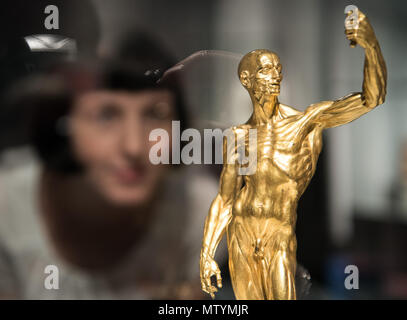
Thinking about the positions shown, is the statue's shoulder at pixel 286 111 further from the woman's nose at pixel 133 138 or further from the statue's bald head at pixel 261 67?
the woman's nose at pixel 133 138

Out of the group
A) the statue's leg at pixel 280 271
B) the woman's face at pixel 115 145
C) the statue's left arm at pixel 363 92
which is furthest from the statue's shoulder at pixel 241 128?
the woman's face at pixel 115 145

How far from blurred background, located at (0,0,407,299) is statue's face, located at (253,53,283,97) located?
1.29 ft

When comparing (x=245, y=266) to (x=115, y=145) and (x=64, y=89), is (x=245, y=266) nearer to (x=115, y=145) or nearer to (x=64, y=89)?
(x=115, y=145)

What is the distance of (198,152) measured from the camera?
5.08ft

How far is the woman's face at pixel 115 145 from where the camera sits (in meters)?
2.21

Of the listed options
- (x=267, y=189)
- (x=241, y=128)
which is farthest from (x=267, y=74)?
(x=267, y=189)

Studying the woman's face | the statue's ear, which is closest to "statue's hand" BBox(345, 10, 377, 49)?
the statue's ear

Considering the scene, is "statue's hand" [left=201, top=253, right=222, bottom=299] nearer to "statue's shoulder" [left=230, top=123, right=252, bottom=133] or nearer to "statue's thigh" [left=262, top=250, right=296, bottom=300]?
"statue's thigh" [left=262, top=250, right=296, bottom=300]

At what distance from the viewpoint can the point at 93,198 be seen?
2.48 m

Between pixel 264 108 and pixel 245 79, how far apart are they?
0.24ft

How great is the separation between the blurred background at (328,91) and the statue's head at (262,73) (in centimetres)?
38

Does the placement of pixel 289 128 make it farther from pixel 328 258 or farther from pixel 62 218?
pixel 62 218

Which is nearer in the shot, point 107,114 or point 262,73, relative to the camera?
point 262,73

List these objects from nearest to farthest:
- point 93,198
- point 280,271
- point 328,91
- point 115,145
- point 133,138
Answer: point 280,271 < point 328,91 < point 133,138 < point 115,145 < point 93,198
